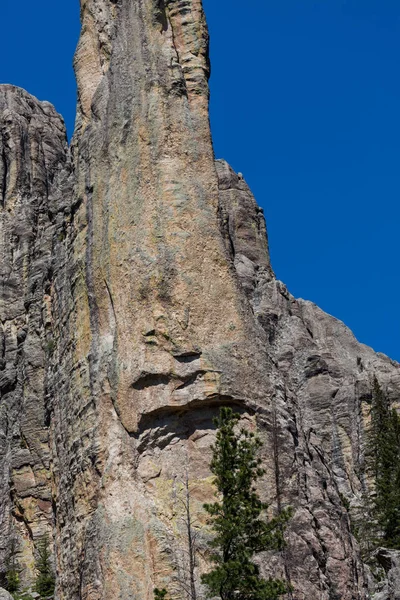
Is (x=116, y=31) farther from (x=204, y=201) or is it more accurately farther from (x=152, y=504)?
(x=152, y=504)

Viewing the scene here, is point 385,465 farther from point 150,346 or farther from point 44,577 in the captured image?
point 150,346

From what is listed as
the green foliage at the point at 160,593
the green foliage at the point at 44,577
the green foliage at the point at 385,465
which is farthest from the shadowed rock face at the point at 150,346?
the green foliage at the point at 385,465

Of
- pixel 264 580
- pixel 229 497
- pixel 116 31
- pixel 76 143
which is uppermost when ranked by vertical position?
pixel 116 31

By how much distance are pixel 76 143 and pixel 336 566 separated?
20508mm

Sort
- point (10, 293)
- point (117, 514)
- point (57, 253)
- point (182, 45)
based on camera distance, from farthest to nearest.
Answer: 1. point (10, 293)
2. point (57, 253)
3. point (182, 45)
4. point (117, 514)

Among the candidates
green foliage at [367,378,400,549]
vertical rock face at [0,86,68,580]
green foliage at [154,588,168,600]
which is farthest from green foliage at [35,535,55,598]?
green foliage at [367,378,400,549]

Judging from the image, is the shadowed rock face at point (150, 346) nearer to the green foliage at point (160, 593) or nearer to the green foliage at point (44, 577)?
the green foliage at point (160, 593)

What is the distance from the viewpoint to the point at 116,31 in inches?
2007

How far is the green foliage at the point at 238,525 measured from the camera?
36875mm

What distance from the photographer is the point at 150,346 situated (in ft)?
141

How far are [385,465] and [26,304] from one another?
2354 cm

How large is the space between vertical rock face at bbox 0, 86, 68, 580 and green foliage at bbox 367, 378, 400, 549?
1914 cm

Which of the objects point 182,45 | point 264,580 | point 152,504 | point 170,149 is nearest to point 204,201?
point 170,149

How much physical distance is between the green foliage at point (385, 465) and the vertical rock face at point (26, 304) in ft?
62.8
